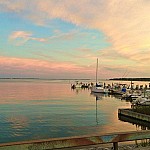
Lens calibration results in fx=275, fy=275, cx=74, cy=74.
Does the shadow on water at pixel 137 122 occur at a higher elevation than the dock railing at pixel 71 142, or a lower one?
lower

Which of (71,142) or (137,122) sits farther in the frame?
(137,122)

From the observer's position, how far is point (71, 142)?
19.7 feet

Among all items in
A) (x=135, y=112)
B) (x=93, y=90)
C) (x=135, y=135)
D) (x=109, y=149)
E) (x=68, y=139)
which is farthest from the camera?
(x=93, y=90)

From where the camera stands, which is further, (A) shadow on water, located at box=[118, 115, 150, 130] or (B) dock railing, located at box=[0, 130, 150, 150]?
(A) shadow on water, located at box=[118, 115, 150, 130]

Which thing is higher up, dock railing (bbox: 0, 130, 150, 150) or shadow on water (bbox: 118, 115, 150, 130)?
dock railing (bbox: 0, 130, 150, 150)

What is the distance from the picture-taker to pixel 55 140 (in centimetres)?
587

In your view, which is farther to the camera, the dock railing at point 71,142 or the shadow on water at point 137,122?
the shadow on water at point 137,122

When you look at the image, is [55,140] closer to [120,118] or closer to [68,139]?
[68,139]

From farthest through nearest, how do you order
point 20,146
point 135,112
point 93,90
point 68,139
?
point 93,90 < point 135,112 < point 68,139 < point 20,146

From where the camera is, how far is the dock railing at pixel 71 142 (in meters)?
5.53

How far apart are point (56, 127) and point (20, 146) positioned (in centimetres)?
2147

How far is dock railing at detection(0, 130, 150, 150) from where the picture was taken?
18.1ft

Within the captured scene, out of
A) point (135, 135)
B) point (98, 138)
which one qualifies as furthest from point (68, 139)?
point (135, 135)

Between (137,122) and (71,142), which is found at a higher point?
(71,142)
